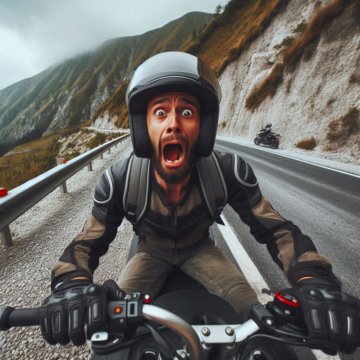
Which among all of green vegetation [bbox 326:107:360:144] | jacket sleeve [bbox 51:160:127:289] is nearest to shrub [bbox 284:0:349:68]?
green vegetation [bbox 326:107:360:144]

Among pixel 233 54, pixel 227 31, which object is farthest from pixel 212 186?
pixel 227 31

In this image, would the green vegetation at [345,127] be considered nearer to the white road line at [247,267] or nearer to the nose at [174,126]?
the white road line at [247,267]

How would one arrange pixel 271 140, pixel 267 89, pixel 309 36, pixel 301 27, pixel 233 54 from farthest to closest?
pixel 233 54 < pixel 301 27 < pixel 267 89 < pixel 309 36 < pixel 271 140

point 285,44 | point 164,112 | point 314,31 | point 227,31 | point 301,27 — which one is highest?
point 227,31

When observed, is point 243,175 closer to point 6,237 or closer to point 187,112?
point 187,112

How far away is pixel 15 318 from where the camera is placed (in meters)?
0.71

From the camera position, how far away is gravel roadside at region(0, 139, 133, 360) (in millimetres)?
1312

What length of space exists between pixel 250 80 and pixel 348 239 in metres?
22.5

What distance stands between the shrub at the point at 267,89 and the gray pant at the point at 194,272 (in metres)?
17.7

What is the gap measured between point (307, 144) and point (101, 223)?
12280 millimetres

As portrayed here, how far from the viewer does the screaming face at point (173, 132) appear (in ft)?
4.05

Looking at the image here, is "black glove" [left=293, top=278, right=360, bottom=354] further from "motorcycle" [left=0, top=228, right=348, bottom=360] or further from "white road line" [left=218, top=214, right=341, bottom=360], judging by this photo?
"white road line" [left=218, top=214, right=341, bottom=360]

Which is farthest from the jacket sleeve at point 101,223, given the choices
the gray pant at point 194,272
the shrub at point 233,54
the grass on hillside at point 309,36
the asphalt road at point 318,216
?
the shrub at point 233,54

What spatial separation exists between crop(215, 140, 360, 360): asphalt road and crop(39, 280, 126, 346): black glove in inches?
57.5
